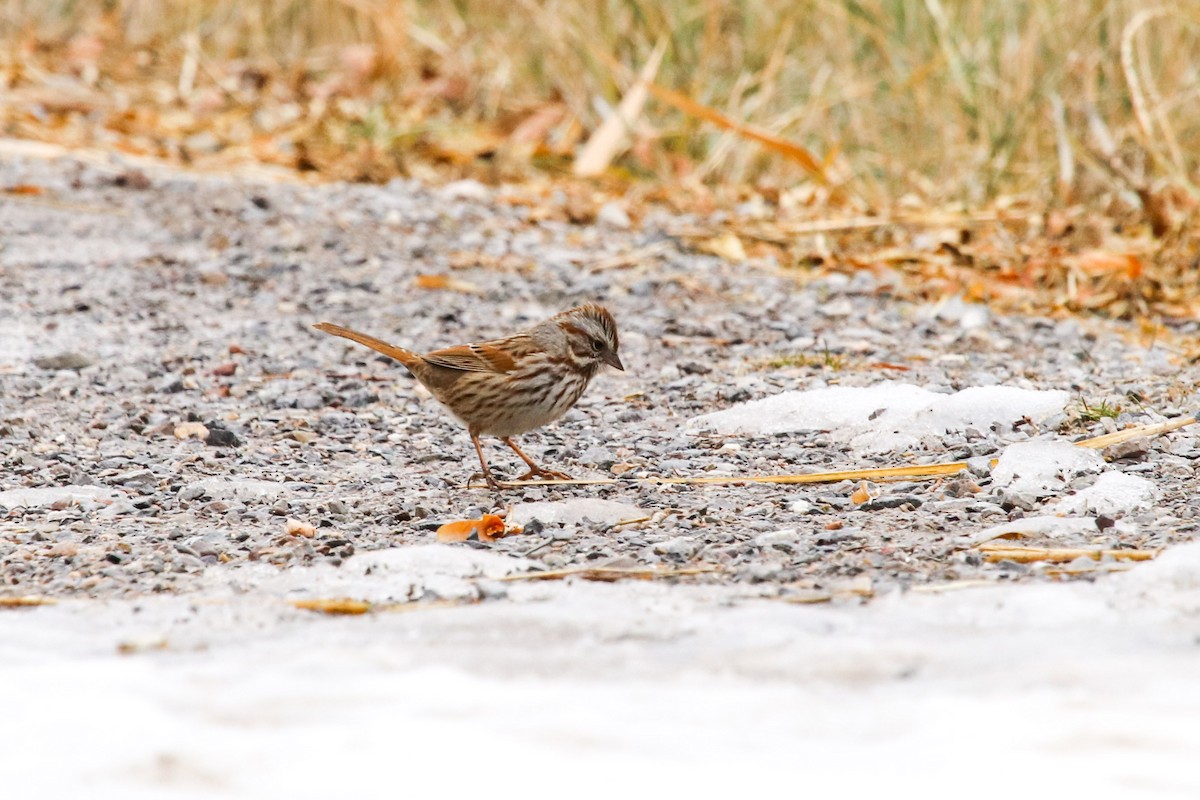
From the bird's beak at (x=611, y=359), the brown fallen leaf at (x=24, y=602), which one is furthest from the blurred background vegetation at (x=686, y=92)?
the brown fallen leaf at (x=24, y=602)

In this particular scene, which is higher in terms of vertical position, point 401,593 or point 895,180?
point 895,180

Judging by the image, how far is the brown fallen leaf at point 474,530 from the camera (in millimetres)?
3875

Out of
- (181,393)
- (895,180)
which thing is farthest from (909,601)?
(895,180)

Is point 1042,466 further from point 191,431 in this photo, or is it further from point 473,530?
point 191,431

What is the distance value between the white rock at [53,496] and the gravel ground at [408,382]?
0.01 m

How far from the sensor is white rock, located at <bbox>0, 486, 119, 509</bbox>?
4.24 metres

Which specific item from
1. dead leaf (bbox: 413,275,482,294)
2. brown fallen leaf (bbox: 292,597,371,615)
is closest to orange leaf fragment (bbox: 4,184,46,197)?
dead leaf (bbox: 413,275,482,294)

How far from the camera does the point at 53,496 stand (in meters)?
4.30

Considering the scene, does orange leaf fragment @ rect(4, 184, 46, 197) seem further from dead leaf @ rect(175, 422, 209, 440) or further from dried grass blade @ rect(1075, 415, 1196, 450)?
dried grass blade @ rect(1075, 415, 1196, 450)

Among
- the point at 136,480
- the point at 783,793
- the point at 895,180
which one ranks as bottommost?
the point at 783,793

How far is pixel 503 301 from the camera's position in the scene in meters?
6.92

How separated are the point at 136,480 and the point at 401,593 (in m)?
1.44

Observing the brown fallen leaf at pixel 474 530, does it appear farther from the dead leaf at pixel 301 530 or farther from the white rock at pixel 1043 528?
the white rock at pixel 1043 528

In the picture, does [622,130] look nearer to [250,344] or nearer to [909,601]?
[250,344]
